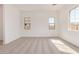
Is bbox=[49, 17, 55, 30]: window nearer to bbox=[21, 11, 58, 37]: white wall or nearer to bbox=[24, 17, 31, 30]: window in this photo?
bbox=[21, 11, 58, 37]: white wall

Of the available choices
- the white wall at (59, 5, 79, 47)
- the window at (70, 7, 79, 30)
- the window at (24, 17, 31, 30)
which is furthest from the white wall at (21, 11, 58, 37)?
the window at (70, 7, 79, 30)

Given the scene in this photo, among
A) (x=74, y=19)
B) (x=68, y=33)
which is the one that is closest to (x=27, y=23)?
(x=68, y=33)

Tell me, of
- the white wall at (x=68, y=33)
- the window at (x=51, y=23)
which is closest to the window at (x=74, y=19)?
the white wall at (x=68, y=33)

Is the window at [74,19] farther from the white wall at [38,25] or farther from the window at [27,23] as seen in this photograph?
the window at [27,23]

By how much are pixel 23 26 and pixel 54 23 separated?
128 inches

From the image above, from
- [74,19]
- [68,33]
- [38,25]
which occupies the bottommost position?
[68,33]

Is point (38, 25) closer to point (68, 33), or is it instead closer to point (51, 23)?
point (51, 23)

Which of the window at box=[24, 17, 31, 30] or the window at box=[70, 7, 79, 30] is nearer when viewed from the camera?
the window at box=[70, 7, 79, 30]

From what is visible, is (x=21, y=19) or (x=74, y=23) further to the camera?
(x=21, y=19)

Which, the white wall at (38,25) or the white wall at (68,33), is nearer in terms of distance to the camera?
the white wall at (68,33)

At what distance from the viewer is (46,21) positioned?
13.9 m
